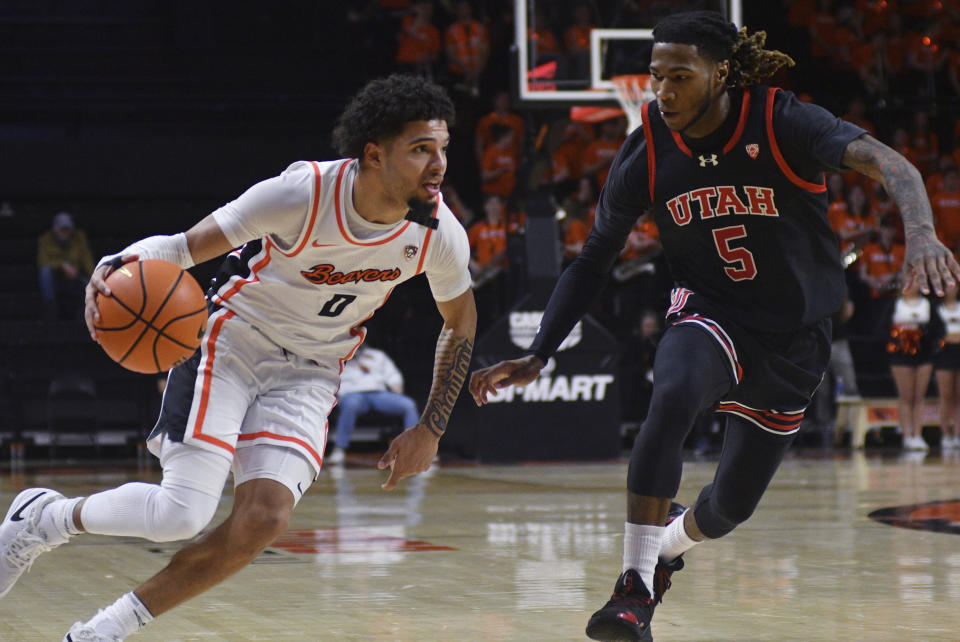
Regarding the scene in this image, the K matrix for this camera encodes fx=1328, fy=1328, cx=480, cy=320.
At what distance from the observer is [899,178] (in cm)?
372

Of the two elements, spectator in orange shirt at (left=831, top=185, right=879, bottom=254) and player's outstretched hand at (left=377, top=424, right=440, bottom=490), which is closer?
player's outstretched hand at (left=377, top=424, right=440, bottom=490)

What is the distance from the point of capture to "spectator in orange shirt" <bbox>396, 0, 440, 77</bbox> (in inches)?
661

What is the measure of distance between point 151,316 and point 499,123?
12.7m

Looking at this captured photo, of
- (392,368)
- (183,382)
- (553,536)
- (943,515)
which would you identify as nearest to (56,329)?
(392,368)

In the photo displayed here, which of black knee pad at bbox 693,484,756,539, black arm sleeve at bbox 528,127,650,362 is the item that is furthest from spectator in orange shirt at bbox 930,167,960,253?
black arm sleeve at bbox 528,127,650,362

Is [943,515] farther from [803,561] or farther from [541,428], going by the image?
[541,428]

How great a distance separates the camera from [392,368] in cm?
1378

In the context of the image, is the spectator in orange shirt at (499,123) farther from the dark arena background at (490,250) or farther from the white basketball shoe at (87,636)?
the white basketball shoe at (87,636)

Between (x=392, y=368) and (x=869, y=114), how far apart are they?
28.0 ft

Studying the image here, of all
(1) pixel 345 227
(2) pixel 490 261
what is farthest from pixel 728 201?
(2) pixel 490 261

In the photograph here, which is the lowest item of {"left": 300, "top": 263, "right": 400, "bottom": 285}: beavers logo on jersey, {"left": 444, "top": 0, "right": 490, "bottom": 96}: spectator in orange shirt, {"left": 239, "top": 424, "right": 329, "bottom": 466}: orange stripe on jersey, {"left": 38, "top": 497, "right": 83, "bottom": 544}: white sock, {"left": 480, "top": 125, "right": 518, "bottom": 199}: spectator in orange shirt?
{"left": 38, "top": 497, "right": 83, "bottom": 544}: white sock

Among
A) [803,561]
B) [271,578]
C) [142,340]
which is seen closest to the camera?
[142,340]

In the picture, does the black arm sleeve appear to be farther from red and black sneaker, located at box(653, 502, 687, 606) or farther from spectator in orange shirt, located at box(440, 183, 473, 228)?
spectator in orange shirt, located at box(440, 183, 473, 228)

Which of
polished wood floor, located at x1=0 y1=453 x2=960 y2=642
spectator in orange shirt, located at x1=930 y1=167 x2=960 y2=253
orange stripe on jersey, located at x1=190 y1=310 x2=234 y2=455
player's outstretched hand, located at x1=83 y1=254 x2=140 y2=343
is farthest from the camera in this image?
spectator in orange shirt, located at x1=930 y1=167 x2=960 y2=253
